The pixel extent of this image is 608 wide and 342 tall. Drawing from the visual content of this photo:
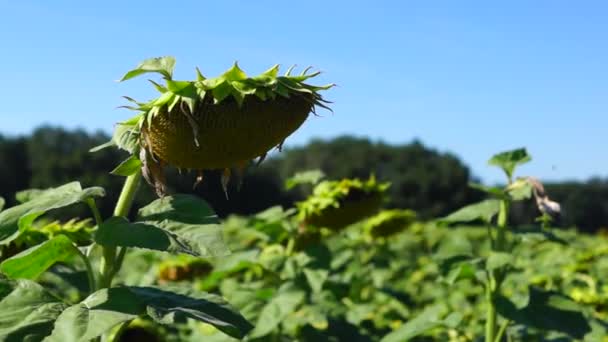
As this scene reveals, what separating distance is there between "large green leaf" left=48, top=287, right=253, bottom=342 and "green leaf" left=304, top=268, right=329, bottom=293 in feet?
5.31

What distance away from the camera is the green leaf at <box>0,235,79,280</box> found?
1.73 m

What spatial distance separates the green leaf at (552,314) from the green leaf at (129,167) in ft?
4.64

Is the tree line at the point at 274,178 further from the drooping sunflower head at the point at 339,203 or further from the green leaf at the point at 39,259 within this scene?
the green leaf at the point at 39,259

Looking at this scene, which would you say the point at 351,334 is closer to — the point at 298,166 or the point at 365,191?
the point at 365,191

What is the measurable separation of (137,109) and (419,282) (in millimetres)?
5029

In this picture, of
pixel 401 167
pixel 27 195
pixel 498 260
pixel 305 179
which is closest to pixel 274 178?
pixel 401 167

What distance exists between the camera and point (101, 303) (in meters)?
1.57

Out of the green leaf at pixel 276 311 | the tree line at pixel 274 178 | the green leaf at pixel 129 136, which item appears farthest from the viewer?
the tree line at pixel 274 178

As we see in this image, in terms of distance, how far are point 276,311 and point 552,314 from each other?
2.74 feet

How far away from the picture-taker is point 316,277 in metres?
3.36

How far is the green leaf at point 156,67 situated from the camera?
1580mm

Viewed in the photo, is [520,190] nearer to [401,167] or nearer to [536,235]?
[536,235]

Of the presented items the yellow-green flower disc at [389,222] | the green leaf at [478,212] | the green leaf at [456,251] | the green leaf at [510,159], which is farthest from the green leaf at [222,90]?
the yellow-green flower disc at [389,222]

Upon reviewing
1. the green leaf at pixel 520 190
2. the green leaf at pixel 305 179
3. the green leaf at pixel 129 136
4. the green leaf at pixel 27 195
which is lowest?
the green leaf at pixel 305 179
